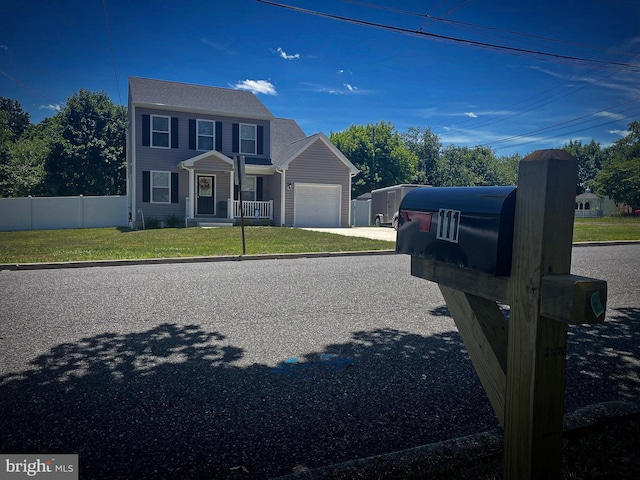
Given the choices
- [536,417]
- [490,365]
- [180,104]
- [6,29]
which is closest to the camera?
[536,417]

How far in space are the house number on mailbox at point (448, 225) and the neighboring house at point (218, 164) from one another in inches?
866

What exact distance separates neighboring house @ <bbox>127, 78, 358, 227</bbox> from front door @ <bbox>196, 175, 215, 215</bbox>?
0.18 feet

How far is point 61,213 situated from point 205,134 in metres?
9.62

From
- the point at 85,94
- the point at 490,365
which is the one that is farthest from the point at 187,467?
the point at 85,94

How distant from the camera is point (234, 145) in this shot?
2509 centimetres

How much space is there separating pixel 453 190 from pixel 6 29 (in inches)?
1469

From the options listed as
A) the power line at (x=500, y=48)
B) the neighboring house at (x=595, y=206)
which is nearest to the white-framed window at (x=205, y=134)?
the power line at (x=500, y=48)

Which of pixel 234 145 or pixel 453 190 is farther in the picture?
pixel 234 145

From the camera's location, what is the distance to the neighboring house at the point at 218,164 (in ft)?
76.3

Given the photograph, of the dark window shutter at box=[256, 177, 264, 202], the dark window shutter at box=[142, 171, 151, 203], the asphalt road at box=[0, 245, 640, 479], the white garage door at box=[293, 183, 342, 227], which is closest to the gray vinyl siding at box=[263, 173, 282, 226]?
the dark window shutter at box=[256, 177, 264, 202]

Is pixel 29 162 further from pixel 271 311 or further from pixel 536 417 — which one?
pixel 536 417

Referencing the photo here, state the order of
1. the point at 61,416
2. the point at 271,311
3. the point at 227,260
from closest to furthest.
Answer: the point at 61,416, the point at 271,311, the point at 227,260

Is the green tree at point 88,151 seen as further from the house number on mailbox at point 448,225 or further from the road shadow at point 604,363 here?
the house number on mailbox at point 448,225

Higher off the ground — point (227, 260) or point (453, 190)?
point (453, 190)
